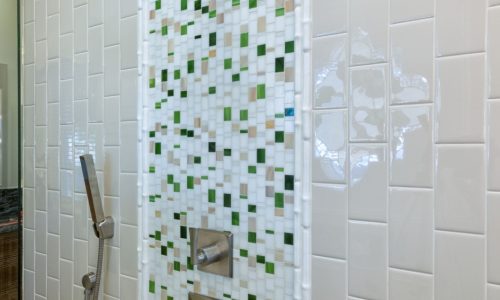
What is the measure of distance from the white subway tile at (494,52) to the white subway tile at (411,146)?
99 millimetres

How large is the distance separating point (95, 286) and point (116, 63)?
629mm

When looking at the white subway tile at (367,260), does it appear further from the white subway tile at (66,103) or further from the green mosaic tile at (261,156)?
the white subway tile at (66,103)

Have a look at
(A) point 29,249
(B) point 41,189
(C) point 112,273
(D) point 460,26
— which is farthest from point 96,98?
(D) point 460,26

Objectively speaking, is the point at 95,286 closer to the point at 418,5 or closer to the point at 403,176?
the point at 403,176

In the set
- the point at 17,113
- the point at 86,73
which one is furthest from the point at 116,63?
the point at 17,113

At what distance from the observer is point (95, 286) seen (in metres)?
1.16

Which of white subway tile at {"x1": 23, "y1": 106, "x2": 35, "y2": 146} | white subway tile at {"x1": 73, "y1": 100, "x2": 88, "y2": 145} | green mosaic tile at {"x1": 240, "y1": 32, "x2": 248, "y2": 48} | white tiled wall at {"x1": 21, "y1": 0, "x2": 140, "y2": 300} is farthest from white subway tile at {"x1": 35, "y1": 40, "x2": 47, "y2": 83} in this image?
green mosaic tile at {"x1": 240, "y1": 32, "x2": 248, "y2": 48}

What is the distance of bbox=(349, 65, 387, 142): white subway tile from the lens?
77cm

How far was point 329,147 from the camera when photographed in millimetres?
823

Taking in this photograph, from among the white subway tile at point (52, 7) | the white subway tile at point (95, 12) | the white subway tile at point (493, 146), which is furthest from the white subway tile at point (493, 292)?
the white subway tile at point (52, 7)

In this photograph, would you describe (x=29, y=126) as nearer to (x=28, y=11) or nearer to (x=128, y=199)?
(x=28, y=11)

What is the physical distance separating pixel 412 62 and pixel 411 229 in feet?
0.97

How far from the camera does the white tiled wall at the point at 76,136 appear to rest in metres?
1.16

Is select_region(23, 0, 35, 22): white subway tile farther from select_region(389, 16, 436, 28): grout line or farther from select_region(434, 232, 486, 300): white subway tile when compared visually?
select_region(434, 232, 486, 300): white subway tile
